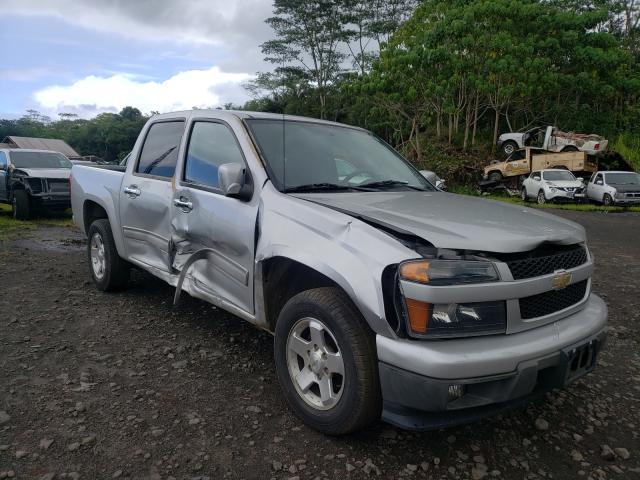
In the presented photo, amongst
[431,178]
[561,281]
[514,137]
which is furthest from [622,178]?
[561,281]

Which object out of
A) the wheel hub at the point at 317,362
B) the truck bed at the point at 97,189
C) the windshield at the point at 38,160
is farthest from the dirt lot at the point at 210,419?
the windshield at the point at 38,160

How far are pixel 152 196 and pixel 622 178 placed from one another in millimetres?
19990

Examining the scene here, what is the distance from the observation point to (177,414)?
9.11 ft

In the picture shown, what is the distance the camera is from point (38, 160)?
38.1 feet

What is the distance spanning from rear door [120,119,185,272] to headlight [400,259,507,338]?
7.31 feet

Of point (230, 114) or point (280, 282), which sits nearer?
point (280, 282)

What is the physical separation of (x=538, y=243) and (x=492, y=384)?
70 centimetres

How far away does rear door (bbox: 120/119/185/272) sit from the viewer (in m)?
3.84

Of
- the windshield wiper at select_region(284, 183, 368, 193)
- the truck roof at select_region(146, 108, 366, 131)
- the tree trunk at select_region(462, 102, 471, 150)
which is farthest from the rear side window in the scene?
the tree trunk at select_region(462, 102, 471, 150)

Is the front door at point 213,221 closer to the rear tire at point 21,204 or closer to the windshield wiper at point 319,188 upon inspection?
the windshield wiper at point 319,188

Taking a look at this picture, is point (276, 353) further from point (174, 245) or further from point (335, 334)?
point (174, 245)

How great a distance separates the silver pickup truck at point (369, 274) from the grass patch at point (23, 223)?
6.57 metres

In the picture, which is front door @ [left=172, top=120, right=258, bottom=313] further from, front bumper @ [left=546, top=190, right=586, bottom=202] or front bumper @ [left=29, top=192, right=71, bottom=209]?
front bumper @ [left=546, top=190, right=586, bottom=202]

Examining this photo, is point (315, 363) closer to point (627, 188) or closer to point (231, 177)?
point (231, 177)
